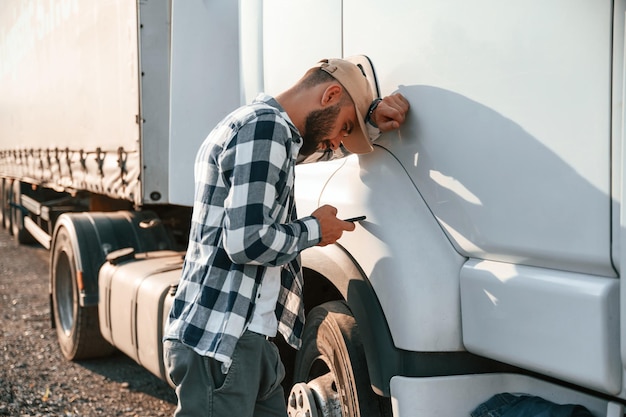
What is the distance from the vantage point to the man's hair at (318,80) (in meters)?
2.27

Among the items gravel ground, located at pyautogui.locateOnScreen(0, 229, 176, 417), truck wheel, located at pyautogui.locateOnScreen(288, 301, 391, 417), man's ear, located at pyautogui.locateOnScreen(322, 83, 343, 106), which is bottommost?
gravel ground, located at pyautogui.locateOnScreen(0, 229, 176, 417)

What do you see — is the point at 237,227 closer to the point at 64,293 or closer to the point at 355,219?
the point at 355,219

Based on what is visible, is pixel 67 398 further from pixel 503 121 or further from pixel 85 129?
pixel 503 121

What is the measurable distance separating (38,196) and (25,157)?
100cm

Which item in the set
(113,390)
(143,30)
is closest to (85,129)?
(143,30)

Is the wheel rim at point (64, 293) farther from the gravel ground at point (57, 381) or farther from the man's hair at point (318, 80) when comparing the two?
the man's hair at point (318, 80)

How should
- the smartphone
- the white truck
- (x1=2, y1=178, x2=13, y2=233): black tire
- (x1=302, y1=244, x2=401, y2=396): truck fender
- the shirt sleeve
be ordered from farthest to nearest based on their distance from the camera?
(x1=2, y1=178, x2=13, y2=233): black tire
the smartphone
(x1=302, y1=244, x2=401, y2=396): truck fender
the shirt sleeve
the white truck

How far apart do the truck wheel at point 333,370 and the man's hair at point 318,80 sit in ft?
2.31

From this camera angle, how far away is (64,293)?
5809 millimetres

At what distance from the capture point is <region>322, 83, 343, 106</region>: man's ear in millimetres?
2252

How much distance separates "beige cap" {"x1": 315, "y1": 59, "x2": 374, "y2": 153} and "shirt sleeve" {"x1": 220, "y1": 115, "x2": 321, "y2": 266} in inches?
10.3

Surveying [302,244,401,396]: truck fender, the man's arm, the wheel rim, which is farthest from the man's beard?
the wheel rim

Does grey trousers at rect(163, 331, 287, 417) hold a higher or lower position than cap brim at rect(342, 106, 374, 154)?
lower

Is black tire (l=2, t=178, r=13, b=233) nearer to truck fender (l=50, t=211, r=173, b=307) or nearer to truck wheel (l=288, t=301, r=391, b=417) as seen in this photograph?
truck fender (l=50, t=211, r=173, b=307)
